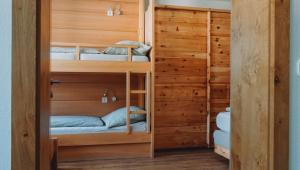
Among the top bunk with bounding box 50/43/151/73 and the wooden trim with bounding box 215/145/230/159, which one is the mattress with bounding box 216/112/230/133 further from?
the top bunk with bounding box 50/43/151/73

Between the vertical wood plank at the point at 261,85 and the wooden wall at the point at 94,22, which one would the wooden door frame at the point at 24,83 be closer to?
the vertical wood plank at the point at 261,85

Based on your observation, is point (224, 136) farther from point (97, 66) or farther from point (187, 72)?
point (97, 66)

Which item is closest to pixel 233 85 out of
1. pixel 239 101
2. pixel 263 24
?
pixel 239 101

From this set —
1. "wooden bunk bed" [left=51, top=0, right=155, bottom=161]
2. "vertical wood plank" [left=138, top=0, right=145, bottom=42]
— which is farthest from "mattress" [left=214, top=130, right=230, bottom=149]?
"vertical wood plank" [left=138, top=0, right=145, bottom=42]

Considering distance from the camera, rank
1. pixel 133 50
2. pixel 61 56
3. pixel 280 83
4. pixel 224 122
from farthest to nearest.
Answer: pixel 133 50 < pixel 61 56 < pixel 224 122 < pixel 280 83

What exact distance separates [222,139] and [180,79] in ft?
3.51

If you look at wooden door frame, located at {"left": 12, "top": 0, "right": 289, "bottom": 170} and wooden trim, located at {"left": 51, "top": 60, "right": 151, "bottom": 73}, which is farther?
wooden trim, located at {"left": 51, "top": 60, "right": 151, "bottom": 73}

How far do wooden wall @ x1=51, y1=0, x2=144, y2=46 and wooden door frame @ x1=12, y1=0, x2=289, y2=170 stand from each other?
2.92 meters

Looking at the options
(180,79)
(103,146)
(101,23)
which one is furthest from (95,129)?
(101,23)

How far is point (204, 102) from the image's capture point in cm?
380

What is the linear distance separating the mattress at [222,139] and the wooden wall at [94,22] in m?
1.93

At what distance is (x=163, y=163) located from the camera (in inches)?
121

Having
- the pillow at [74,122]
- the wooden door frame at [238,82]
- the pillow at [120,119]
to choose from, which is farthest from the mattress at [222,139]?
the wooden door frame at [238,82]

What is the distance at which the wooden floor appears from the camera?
2896mm
